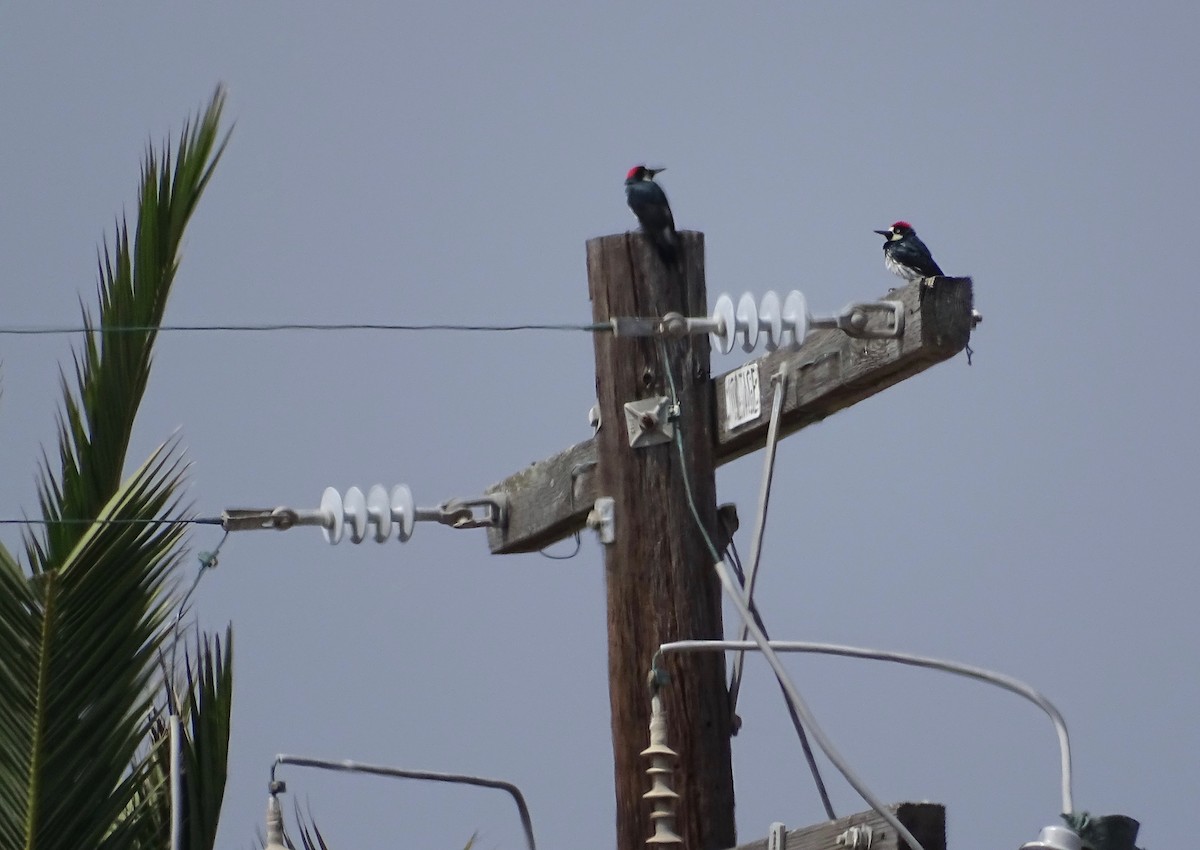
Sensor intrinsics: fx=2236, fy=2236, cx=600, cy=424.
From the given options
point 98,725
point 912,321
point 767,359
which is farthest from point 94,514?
point 912,321

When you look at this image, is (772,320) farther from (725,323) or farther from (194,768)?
(194,768)

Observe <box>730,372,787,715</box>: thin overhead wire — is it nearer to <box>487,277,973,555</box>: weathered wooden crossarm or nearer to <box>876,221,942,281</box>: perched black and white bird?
<box>487,277,973,555</box>: weathered wooden crossarm

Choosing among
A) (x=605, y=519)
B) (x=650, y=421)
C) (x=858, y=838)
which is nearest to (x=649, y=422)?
(x=650, y=421)

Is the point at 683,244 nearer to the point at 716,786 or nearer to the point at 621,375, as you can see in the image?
the point at 621,375

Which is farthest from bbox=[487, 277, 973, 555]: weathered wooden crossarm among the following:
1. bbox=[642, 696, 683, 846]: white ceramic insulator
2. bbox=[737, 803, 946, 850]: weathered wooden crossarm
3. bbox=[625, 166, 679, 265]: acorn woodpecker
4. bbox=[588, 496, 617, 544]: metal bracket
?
bbox=[737, 803, 946, 850]: weathered wooden crossarm

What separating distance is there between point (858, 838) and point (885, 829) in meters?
0.09

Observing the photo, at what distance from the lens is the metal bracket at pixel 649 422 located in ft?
21.1

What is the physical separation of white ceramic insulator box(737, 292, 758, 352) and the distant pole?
0.26 metres

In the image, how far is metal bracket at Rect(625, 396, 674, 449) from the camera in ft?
21.1

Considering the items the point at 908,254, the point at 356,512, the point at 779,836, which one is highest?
the point at 908,254

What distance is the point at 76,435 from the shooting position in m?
7.11

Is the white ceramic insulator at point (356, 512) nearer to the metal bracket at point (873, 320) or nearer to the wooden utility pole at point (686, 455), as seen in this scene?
the wooden utility pole at point (686, 455)

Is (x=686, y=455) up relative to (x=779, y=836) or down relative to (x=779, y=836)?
up

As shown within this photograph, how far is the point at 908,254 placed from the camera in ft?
27.4
